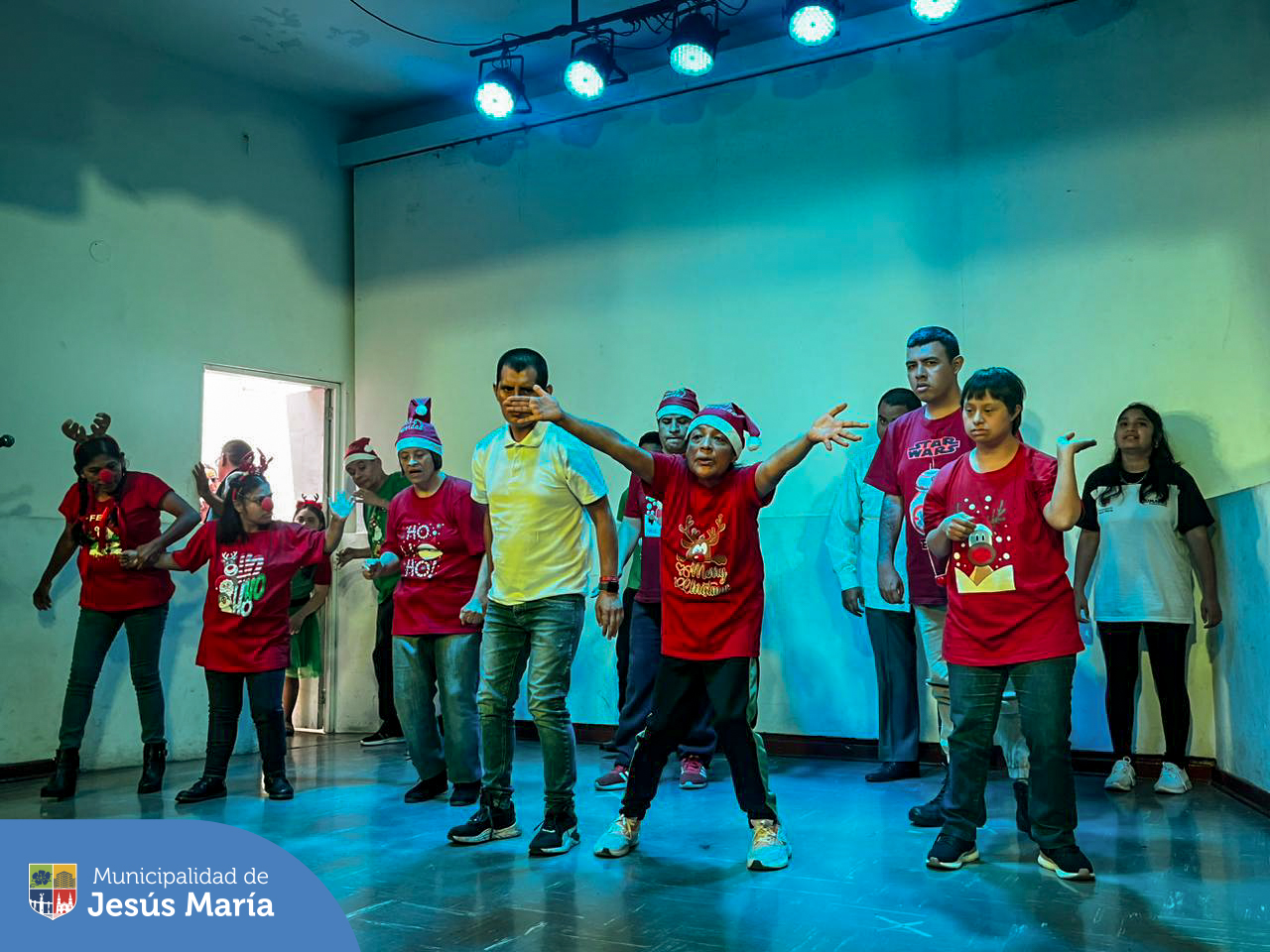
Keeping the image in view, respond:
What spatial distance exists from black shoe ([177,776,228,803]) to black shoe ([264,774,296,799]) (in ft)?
0.63

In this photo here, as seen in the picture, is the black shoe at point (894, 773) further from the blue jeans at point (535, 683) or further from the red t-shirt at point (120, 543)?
the red t-shirt at point (120, 543)

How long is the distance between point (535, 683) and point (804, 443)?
1278 mm

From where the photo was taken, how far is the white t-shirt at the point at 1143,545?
15.7 ft

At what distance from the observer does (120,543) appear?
5.08 meters

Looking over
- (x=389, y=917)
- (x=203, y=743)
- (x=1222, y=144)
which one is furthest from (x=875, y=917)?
(x=203, y=743)

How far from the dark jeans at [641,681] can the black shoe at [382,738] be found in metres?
2.11

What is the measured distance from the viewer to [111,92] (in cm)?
640

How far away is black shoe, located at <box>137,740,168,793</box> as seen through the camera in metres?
5.01

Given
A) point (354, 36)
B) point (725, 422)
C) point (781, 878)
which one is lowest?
point (781, 878)

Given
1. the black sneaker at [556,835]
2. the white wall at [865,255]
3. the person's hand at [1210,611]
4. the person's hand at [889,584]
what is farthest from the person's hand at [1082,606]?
the black sneaker at [556,835]

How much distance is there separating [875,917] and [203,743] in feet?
15.6

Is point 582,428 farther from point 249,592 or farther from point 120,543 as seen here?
point 120,543

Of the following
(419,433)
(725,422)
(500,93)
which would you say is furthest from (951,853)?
(500,93)

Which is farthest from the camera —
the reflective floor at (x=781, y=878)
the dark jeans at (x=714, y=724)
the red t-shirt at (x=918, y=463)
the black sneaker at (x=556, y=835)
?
the red t-shirt at (x=918, y=463)
